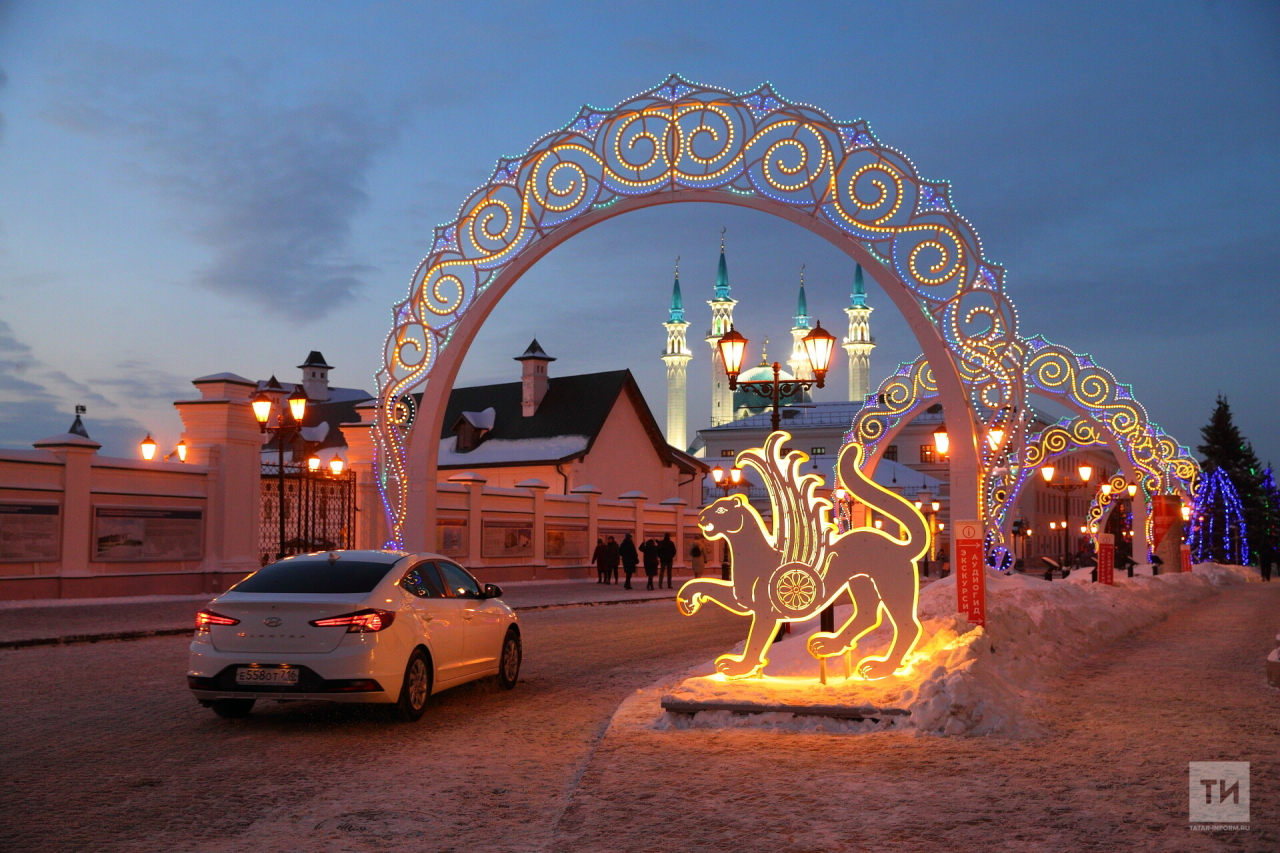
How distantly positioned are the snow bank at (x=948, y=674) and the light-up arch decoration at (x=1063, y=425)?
806cm

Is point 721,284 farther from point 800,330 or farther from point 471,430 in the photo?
point 471,430

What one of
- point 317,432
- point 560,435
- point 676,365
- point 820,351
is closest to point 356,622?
Answer: point 820,351

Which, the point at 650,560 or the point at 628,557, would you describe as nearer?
Answer: the point at 628,557

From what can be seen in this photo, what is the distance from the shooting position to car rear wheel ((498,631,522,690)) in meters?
12.2

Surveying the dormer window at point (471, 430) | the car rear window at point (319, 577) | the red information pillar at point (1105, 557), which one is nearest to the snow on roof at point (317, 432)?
the dormer window at point (471, 430)

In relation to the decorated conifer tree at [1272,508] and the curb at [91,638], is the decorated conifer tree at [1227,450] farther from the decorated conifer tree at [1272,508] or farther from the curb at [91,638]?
the curb at [91,638]

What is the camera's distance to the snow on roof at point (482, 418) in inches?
2427

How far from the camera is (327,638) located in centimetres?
958

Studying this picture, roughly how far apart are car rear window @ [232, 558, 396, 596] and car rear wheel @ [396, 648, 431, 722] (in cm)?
74

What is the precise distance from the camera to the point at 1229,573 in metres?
40.1

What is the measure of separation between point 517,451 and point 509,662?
153 ft

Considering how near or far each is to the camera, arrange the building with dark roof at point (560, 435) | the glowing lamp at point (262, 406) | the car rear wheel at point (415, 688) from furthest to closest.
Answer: the building with dark roof at point (560, 435), the glowing lamp at point (262, 406), the car rear wheel at point (415, 688)

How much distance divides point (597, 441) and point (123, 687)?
46.2 m

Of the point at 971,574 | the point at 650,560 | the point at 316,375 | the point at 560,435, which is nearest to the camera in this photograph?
the point at 971,574
